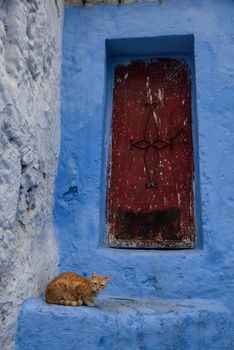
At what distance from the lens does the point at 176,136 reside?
2506 mm

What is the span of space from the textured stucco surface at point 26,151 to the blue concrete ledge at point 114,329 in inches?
3.7

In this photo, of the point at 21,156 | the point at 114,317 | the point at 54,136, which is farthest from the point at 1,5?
the point at 114,317

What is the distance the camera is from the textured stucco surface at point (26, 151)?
5.12ft

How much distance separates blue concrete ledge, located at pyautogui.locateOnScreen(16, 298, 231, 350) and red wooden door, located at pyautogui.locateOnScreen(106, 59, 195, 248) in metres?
0.59

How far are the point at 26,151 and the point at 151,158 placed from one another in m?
0.94

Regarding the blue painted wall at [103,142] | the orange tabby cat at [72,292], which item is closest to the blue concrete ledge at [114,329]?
the orange tabby cat at [72,292]

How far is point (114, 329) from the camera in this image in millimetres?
1675

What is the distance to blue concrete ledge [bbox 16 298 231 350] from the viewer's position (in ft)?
5.46

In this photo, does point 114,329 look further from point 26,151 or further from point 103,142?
point 103,142

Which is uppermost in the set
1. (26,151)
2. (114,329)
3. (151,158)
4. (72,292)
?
(151,158)

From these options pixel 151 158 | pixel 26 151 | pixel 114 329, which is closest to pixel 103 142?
pixel 151 158

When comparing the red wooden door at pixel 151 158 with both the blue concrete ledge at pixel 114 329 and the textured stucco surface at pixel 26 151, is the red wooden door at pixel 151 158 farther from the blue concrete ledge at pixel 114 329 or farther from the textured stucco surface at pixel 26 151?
the blue concrete ledge at pixel 114 329

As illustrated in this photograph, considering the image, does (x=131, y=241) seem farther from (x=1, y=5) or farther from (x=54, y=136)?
(x=1, y=5)

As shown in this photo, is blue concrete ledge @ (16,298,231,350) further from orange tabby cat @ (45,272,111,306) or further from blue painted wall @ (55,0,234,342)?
blue painted wall @ (55,0,234,342)
